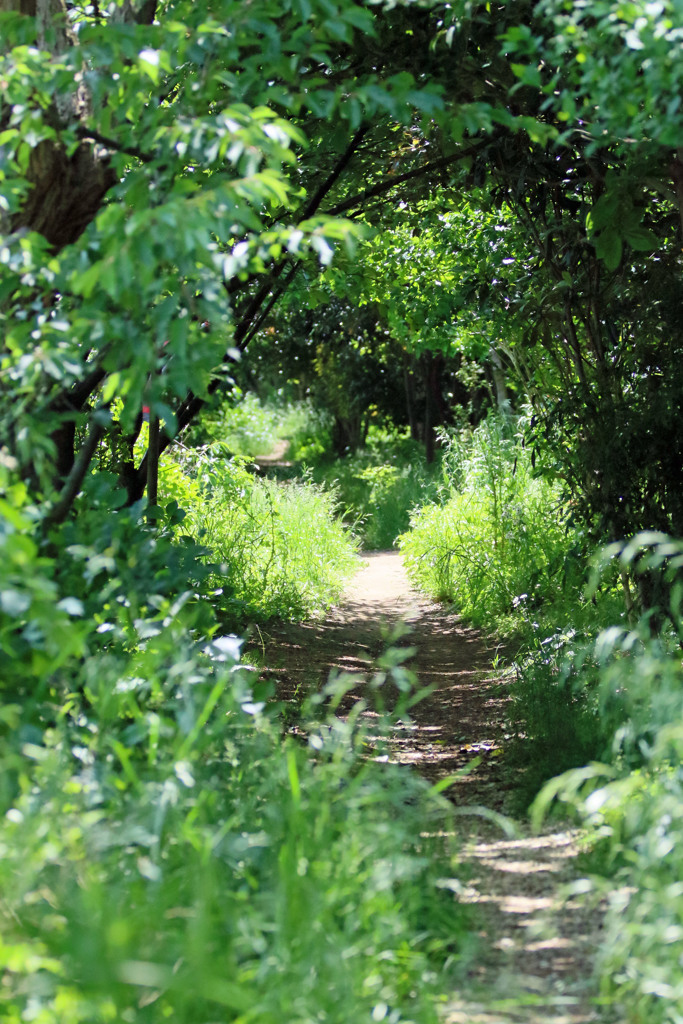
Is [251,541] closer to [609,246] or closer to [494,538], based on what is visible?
[494,538]

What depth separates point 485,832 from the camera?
10.8 feet

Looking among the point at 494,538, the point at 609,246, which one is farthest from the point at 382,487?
the point at 609,246

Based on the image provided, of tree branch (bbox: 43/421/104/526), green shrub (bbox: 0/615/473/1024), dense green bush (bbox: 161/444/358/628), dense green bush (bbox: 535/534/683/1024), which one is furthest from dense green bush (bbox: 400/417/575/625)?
green shrub (bbox: 0/615/473/1024)

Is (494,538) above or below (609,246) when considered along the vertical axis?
below

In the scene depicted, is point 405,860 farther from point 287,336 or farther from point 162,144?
point 287,336

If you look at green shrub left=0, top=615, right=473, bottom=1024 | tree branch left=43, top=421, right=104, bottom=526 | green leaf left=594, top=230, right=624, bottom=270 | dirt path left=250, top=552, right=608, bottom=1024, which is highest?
green leaf left=594, top=230, right=624, bottom=270

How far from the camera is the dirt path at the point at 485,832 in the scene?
2176 millimetres

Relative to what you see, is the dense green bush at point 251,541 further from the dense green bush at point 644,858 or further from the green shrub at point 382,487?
the dense green bush at point 644,858

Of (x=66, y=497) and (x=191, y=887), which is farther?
(x=66, y=497)

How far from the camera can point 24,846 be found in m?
1.86

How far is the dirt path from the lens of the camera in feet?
7.14

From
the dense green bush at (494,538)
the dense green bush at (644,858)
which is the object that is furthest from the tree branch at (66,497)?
the dense green bush at (494,538)

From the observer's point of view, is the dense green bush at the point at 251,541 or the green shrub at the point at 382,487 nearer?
the dense green bush at the point at 251,541

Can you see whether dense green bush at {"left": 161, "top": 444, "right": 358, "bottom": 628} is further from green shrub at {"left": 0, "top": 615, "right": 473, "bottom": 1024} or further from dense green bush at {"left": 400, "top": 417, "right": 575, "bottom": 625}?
green shrub at {"left": 0, "top": 615, "right": 473, "bottom": 1024}
